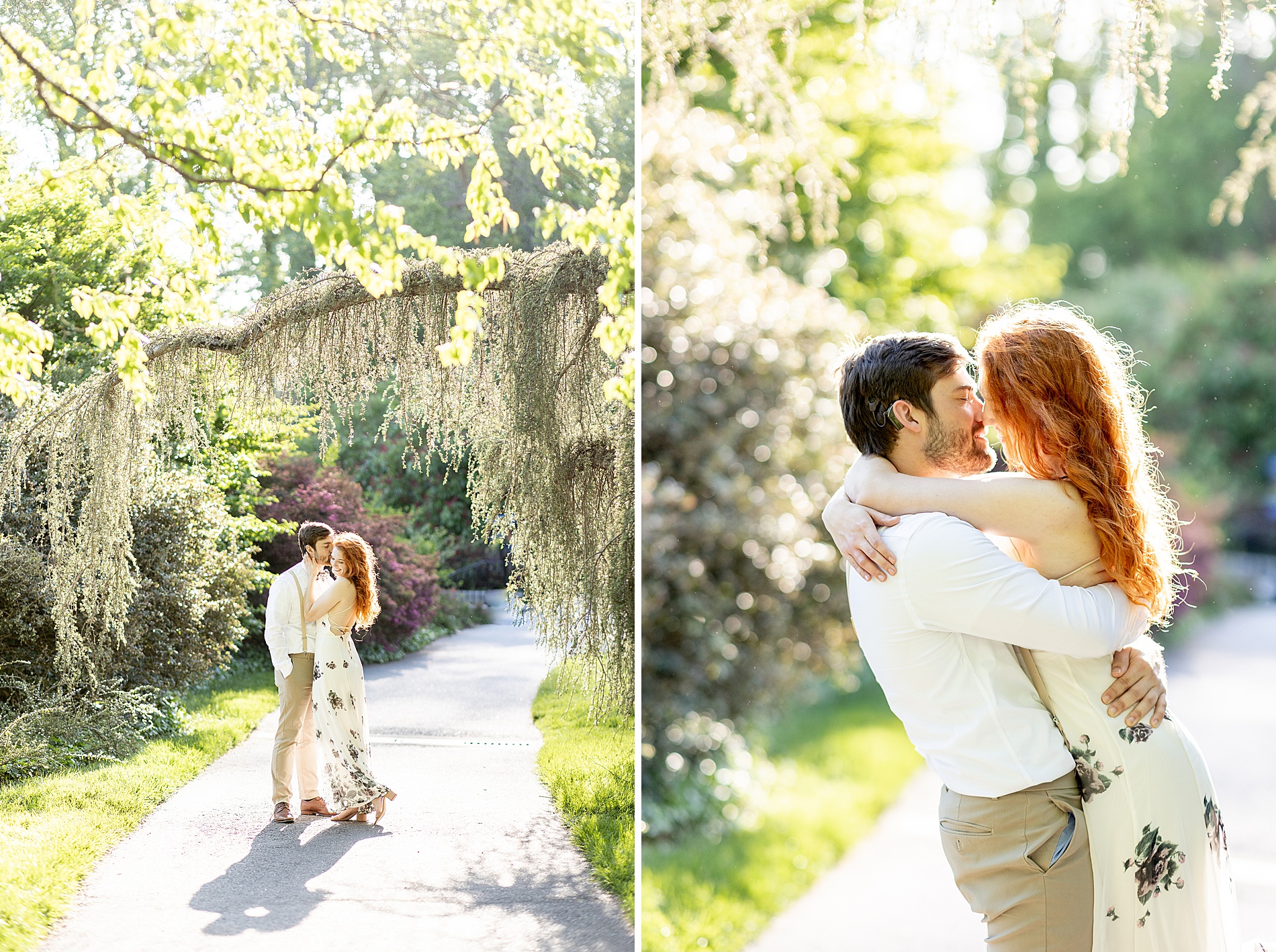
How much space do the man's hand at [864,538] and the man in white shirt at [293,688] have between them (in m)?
1.18

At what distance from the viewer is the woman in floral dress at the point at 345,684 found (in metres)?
2.14

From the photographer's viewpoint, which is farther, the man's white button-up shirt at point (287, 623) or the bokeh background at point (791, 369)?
the bokeh background at point (791, 369)

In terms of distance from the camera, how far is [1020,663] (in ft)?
4.95

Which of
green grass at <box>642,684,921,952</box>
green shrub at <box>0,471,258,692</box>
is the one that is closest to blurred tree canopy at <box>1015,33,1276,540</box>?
green grass at <box>642,684,921,952</box>

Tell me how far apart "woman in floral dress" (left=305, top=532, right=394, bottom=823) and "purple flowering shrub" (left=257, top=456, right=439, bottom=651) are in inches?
1.1

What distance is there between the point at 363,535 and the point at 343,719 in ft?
1.28

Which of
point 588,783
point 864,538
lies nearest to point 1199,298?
point 588,783

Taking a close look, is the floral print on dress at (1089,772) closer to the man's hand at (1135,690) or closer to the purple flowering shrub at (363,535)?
the man's hand at (1135,690)

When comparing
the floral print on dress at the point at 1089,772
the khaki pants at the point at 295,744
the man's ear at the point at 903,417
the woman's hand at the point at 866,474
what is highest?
the man's ear at the point at 903,417

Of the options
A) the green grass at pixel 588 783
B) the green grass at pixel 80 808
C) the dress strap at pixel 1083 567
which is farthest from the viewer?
the green grass at pixel 588 783

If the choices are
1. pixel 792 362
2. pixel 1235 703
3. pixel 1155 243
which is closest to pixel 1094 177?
pixel 1155 243

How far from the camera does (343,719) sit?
7.09ft

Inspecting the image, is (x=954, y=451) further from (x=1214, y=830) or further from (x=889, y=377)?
(x=1214, y=830)

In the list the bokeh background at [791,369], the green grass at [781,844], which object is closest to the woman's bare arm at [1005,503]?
the bokeh background at [791,369]
